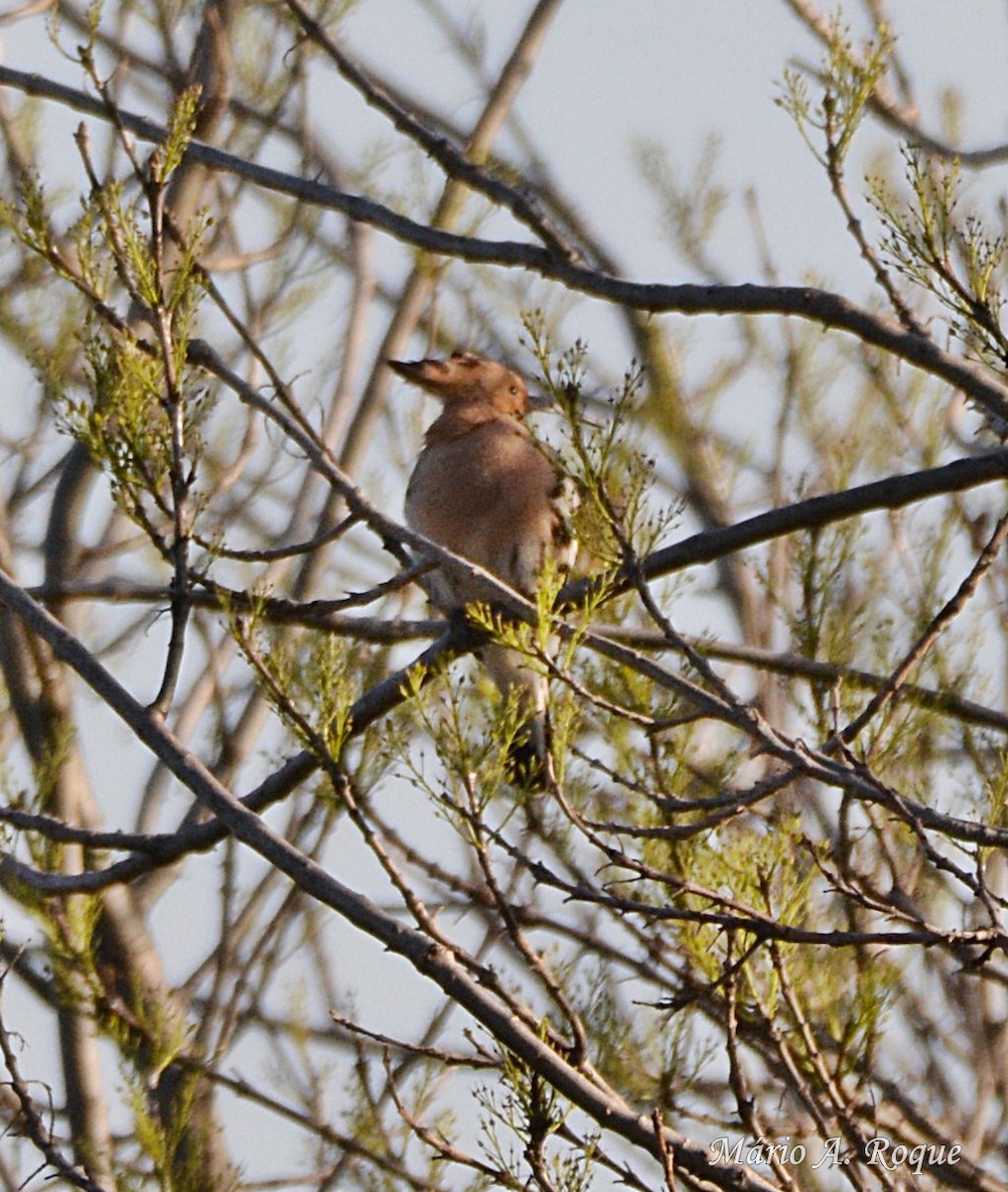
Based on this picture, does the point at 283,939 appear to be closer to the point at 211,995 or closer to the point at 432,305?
the point at 211,995

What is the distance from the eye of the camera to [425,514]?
5016 mm

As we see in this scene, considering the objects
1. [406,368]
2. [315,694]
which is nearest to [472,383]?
[406,368]

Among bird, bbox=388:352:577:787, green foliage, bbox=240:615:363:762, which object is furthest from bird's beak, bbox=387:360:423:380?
green foliage, bbox=240:615:363:762

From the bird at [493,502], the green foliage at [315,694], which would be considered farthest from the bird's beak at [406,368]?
the green foliage at [315,694]

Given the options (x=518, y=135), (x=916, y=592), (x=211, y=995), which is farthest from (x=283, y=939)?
(x=518, y=135)

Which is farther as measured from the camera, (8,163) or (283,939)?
(8,163)

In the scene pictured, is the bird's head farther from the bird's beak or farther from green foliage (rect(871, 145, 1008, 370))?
green foliage (rect(871, 145, 1008, 370))

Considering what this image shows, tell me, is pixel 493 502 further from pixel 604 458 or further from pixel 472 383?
pixel 604 458

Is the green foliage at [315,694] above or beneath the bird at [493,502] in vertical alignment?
beneath

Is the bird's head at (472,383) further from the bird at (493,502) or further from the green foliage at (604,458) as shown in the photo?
the green foliage at (604,458)

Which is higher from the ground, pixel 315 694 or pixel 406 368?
pixel 406 368

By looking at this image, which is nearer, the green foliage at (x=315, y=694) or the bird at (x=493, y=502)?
the green foliage at (x=315, y=694)

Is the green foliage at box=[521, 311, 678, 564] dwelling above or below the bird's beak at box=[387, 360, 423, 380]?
below

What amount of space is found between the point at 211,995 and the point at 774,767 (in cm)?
147
